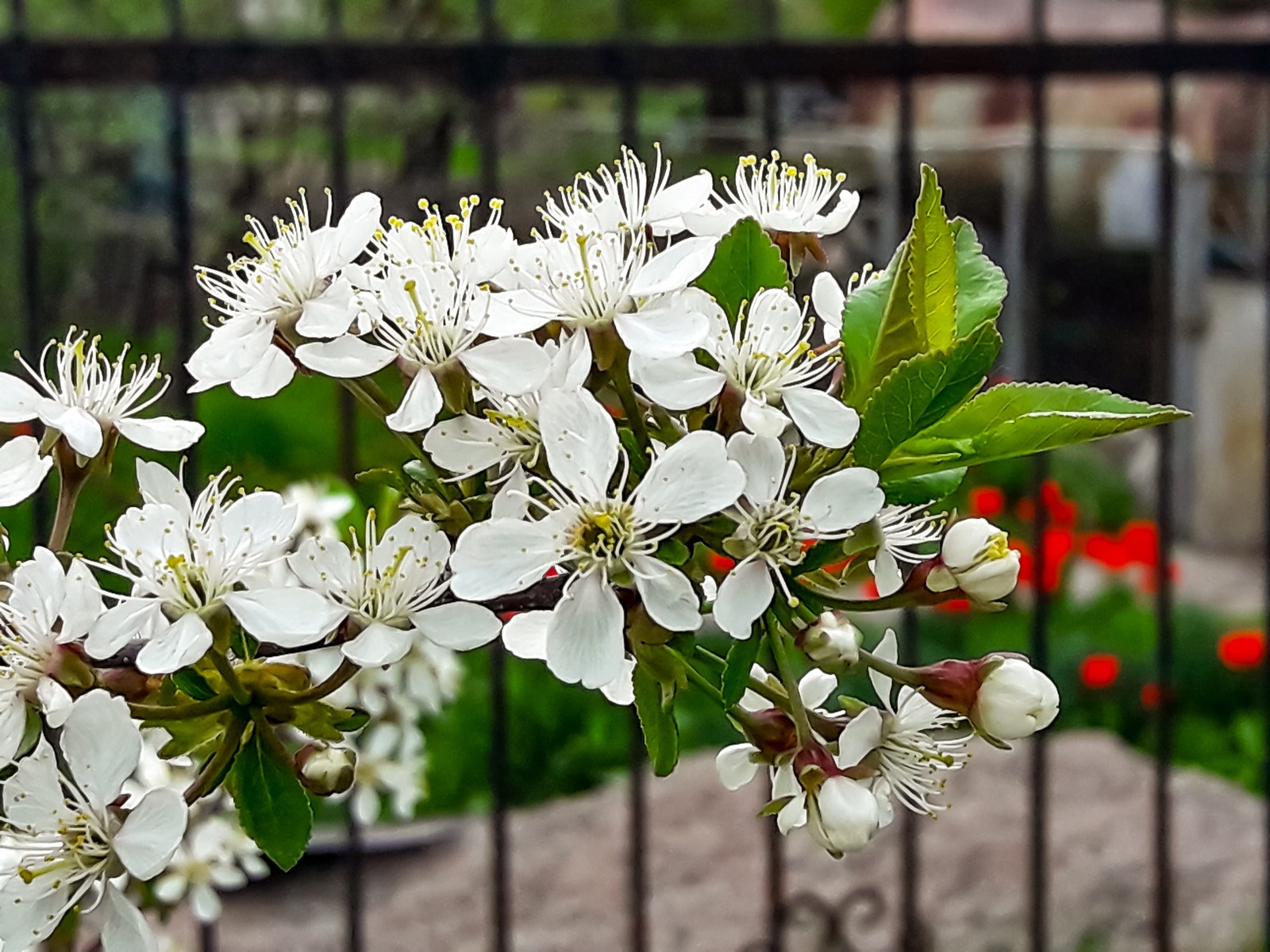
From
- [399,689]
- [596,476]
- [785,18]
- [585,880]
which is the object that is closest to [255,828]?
[596,476]

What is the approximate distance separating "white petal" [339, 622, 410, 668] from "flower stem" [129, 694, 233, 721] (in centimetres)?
5

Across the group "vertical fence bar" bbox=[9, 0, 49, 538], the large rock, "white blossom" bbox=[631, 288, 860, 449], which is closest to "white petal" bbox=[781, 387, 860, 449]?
"white blossom" bbox=[631, 288, 860, 449]

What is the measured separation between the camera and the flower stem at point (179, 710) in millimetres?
524

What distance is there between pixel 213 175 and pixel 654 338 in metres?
3.85

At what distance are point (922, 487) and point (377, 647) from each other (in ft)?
0.69

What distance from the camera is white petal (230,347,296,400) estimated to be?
0.57m

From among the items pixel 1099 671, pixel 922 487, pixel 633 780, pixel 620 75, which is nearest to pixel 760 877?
pixel 633 780

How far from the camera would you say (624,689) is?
59 cm

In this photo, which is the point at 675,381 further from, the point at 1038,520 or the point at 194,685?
the point at 1038,520

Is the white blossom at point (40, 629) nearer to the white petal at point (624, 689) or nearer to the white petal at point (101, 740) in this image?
the white petal at point (101, 740)

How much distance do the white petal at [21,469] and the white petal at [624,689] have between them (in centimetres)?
22

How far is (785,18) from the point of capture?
4.99 meters

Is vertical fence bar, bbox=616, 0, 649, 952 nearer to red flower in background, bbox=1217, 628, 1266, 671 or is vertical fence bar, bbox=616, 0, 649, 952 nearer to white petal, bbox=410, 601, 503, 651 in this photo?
white petal, bbox=410, 601, 503, 651

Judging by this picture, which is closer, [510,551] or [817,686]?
[510,551]
